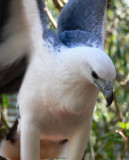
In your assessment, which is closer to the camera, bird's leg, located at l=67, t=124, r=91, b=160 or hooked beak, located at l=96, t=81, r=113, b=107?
hooked beak, located at l=96, t=81, r=113, b=107

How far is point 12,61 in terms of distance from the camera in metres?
A: 1.16

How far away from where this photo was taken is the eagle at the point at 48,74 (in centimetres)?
93

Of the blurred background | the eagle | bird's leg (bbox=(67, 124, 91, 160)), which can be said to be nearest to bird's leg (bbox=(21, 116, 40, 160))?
the eagle

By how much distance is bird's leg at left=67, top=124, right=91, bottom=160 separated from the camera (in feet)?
3.58

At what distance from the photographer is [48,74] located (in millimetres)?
997

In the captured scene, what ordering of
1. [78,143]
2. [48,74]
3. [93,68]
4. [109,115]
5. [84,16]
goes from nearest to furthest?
[93,68] → [48,74] → [78,143] → [84,16] → [109,115]

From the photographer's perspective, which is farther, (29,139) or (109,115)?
(109,115)

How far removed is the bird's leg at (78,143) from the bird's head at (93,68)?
0.22 metres

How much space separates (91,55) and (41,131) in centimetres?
33

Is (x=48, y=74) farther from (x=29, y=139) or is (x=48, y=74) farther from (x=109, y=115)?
(x=109, y=115)

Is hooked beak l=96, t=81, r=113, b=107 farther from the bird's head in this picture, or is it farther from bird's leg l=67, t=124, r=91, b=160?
bird's leg l=67, t=124, r=91, b=160

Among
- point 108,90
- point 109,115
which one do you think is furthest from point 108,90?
point 109,115

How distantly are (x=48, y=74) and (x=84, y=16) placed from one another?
42 cm

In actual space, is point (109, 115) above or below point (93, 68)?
below
